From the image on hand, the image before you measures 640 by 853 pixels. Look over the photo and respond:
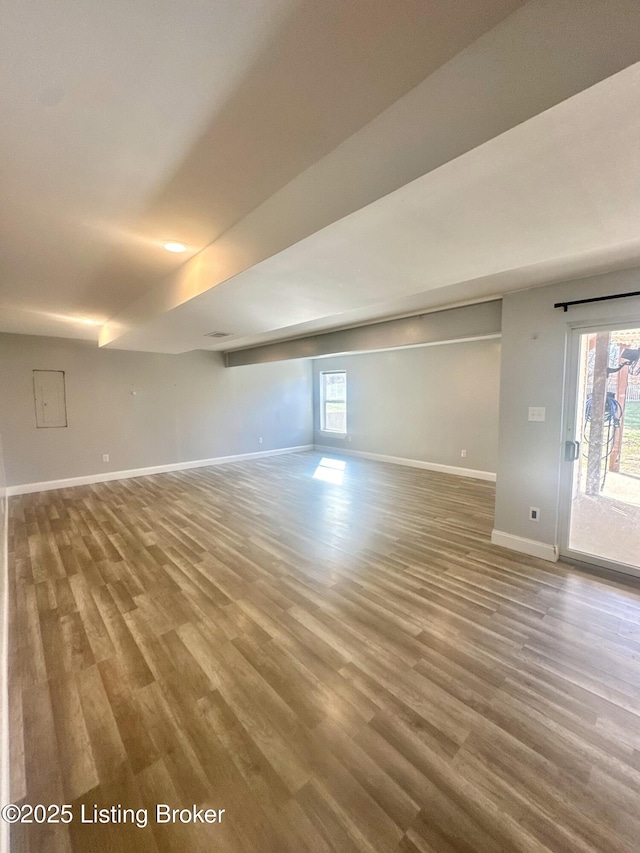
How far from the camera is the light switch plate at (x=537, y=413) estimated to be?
300 cm

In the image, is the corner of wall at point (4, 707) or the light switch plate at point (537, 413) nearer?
the corner of wall at point (4, 707)

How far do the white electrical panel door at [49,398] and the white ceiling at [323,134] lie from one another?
4025 mm

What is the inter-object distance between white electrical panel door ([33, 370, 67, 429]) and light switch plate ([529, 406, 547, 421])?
6.73 meters

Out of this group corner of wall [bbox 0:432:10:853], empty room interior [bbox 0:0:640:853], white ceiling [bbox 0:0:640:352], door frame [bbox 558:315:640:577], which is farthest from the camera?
door frame [bbox 558:315:640:577]

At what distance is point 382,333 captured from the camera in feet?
14.8

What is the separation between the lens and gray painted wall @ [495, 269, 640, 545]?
2.83 metres

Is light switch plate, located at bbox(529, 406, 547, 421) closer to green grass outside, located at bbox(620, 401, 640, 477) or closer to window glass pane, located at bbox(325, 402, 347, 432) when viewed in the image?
green grass outside, located at bbox(620, 401, 640, 477)

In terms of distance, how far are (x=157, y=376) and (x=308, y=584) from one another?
213 inches

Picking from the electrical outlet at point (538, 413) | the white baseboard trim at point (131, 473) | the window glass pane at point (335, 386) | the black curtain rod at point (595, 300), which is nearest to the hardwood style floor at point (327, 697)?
the electrical outlet at point (538, 413)

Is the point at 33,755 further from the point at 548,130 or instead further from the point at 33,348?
the point at 33,348

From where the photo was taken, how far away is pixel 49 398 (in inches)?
215

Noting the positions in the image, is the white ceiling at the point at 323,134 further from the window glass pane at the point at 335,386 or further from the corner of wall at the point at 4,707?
the window glass pane at the point at 335,386

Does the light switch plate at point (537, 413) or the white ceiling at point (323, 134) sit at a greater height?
the white ceiling at point (323, 134)

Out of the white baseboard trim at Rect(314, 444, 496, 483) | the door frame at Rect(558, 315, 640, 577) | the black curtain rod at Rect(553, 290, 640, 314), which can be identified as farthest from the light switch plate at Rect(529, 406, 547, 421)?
the white baseboard trim at Rect(314, 444, 496, 483)
